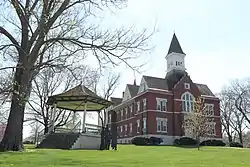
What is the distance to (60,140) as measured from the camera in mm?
23812

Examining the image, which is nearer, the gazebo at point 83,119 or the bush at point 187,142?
the gazebo at point 83,119

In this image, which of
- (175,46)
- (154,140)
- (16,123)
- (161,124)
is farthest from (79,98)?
(175,46)

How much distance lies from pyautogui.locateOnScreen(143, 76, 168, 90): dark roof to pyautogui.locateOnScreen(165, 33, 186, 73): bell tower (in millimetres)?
3719

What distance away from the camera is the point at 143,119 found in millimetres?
46156

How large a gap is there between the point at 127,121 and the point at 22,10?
126 feet

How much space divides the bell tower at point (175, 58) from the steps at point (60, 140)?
2976cm

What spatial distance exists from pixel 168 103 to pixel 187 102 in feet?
10.0

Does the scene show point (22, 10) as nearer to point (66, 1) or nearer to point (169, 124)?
point (66, 1)

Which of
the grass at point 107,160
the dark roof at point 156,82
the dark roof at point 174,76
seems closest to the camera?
the grass at point 107,160

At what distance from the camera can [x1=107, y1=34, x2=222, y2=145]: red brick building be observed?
45103 mm

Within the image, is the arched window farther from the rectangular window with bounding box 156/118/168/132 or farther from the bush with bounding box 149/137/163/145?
the bush with bounding box 149/137/163/145

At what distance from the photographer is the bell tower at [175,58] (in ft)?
167

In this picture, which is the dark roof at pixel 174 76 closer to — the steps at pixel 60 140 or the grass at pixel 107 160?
the steps at pixel 60 140

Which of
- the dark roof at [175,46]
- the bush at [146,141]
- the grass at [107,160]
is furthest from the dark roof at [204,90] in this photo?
the grass at [107,160]
